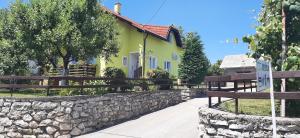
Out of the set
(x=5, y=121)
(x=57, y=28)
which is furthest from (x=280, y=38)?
(x=57, y=28)

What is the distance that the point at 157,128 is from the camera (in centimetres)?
1416

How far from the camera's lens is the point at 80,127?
13570mm

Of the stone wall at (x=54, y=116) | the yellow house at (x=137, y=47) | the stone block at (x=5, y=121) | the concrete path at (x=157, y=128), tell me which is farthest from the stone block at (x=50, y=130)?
the yellow house at (x=137, y=47)

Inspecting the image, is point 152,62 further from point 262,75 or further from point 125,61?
point 262,75

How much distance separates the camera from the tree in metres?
30.5

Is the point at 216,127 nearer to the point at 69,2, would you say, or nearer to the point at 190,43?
the point at 69,2

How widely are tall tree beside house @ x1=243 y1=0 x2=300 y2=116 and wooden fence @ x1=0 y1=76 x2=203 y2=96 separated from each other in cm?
805

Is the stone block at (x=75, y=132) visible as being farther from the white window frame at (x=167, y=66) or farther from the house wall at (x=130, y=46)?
the white window frame at (x=167, y=66)

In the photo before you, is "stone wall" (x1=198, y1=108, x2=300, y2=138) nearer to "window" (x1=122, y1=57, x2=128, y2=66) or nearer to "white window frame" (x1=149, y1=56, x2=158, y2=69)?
"window" (x1=122, y1=57, x2=128, y2=66)

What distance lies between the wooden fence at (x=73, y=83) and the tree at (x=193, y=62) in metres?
2.82

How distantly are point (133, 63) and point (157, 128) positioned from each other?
14733mm

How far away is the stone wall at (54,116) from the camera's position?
1312cm

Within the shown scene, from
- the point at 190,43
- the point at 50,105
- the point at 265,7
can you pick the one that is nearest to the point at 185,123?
the point at 50,105

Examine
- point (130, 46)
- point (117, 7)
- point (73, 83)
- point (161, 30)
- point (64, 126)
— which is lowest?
point (64, 126)
